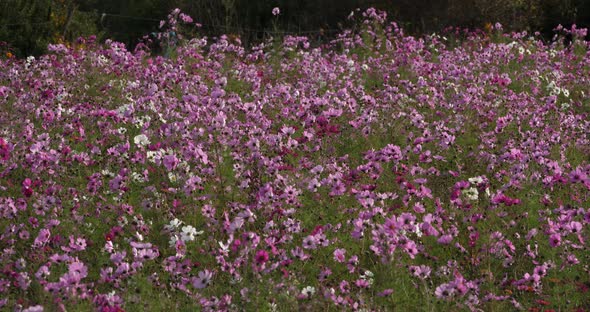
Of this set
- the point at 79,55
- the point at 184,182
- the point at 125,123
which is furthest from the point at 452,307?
the point at 79,55

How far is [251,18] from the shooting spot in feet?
82.7

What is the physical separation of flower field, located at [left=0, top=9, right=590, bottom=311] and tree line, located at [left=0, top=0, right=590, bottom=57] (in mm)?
5025

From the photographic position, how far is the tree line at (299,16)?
43.1 feet

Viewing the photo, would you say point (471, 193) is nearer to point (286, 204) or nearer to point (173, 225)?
point (286, 204)

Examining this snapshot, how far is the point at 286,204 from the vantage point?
457cm

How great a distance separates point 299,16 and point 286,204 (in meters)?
19.3

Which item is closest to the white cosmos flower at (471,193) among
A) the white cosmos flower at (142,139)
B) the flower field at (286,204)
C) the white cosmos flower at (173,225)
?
the flower field at (286,204)

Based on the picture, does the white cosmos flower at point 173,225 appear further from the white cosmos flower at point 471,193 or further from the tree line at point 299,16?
the tree line at point 299,16

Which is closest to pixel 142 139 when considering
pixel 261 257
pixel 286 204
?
pixel 286 204

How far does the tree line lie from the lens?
43.1 feet

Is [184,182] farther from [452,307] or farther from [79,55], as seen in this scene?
[79,55]

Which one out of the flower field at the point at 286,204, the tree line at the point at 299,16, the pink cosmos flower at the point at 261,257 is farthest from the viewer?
A: the tree line at the point at 299,16

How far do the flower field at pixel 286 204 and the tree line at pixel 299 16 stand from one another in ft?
16.5

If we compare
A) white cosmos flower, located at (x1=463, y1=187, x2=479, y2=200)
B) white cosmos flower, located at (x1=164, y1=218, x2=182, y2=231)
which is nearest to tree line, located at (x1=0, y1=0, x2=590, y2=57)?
white cosmos flower, located at (x1=164, y1=218, x2=182, y2=231)
